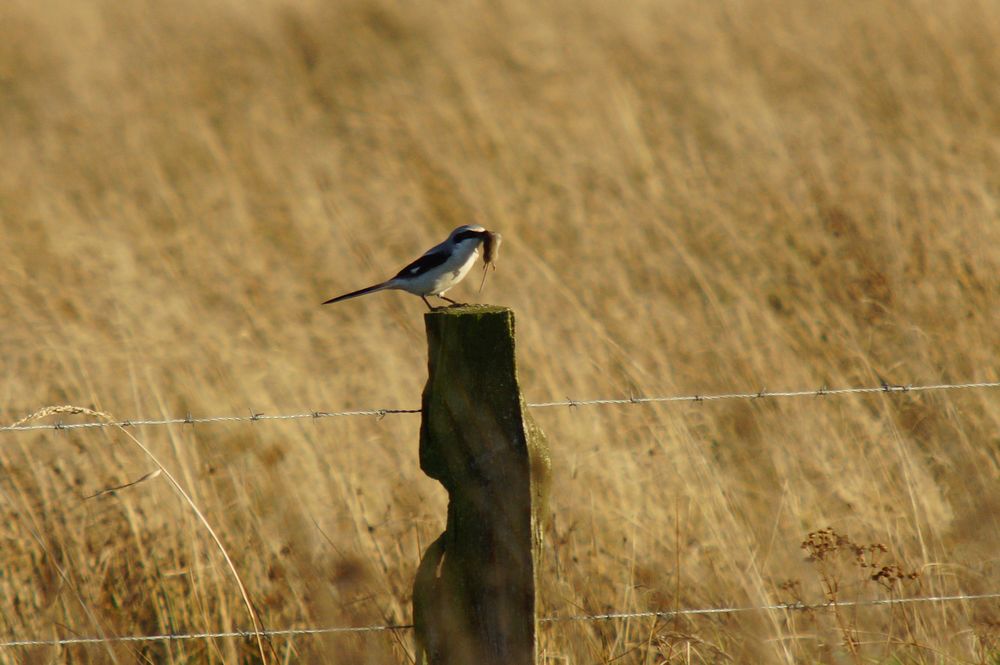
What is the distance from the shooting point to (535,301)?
7.33m

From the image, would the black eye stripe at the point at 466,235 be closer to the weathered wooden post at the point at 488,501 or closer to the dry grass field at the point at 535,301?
the dry grass field at the point at 535,301

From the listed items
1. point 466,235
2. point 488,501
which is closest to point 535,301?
point 466,235

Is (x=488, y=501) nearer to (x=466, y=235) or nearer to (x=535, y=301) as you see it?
(x=466, y=235)

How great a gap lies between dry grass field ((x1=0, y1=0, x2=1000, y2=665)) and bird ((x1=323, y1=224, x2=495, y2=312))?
72 cm

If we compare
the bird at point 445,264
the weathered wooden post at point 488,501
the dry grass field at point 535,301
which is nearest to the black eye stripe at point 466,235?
the bird at point 445,264

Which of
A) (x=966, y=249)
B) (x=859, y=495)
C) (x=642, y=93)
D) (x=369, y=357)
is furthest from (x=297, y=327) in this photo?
(x=642, y=93)

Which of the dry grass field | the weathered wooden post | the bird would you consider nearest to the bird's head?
the bird

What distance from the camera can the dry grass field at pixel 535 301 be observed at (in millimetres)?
4137

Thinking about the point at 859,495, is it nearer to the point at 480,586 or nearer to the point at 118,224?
the point at 480,586

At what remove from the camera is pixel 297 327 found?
7.40 meters

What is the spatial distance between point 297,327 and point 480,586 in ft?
15.9

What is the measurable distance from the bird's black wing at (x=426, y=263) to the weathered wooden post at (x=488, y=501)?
1659mm

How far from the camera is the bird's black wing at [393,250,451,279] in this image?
175 inches

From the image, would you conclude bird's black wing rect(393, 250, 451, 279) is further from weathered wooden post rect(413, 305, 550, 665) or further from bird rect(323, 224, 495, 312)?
weathered wooden post rect(413, 305, 550, 665)
